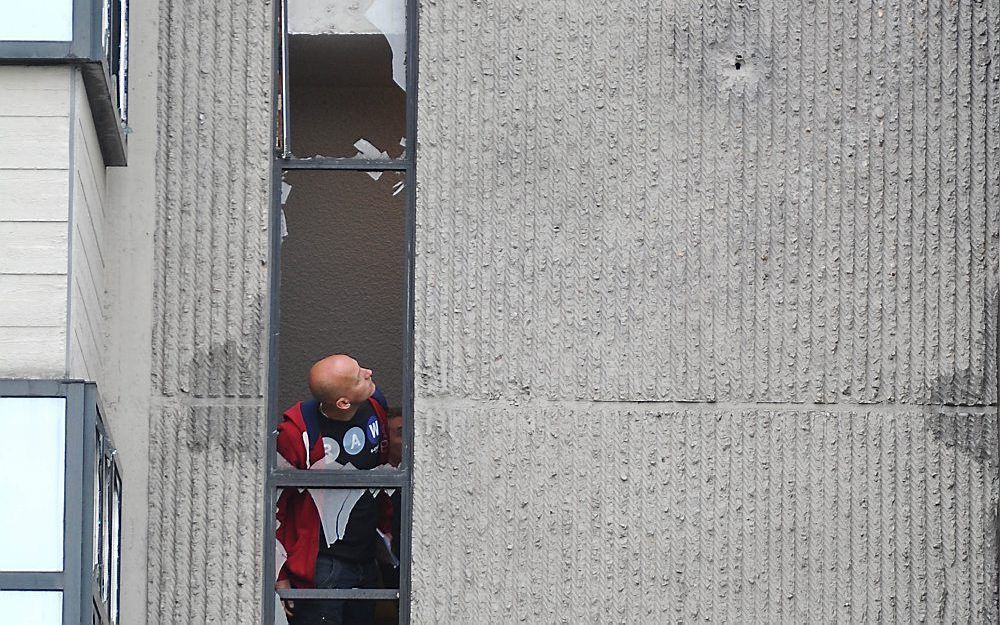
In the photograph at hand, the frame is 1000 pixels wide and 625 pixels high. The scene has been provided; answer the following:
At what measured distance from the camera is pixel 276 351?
605 centimetres

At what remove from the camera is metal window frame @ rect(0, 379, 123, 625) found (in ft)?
15.6

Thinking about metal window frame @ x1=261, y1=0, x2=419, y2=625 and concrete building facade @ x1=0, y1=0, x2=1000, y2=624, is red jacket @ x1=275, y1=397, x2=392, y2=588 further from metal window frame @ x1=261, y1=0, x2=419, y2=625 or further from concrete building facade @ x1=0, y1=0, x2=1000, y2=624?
concrete building facade @ x1=0, y1=0, x2=1000, y2=624

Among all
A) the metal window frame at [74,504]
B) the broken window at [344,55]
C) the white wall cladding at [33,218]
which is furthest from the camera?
the broken window at [344,55]

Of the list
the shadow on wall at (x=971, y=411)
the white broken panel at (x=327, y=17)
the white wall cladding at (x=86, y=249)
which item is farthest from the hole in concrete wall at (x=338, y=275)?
the shadow on wall at (x=971, y=411)

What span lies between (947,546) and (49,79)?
3.35 m

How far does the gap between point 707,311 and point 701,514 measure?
70cm

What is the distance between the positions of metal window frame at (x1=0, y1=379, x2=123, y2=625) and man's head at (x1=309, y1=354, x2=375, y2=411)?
1.30 metres

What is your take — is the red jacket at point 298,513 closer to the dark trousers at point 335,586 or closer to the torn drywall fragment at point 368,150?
the dark trousers at point 335,586

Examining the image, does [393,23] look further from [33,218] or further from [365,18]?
[33,218]

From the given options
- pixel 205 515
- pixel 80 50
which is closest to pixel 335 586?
pixel 205 515

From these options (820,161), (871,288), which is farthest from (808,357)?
(820,161)

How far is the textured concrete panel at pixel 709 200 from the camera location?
5.95 meters

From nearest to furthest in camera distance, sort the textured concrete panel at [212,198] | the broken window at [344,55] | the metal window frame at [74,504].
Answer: the metal window frame at [74,504] → the textured concrete panel at [212,198] → the broken window at [344,55]

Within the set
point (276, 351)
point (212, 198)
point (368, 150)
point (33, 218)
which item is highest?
point (368, 150)
